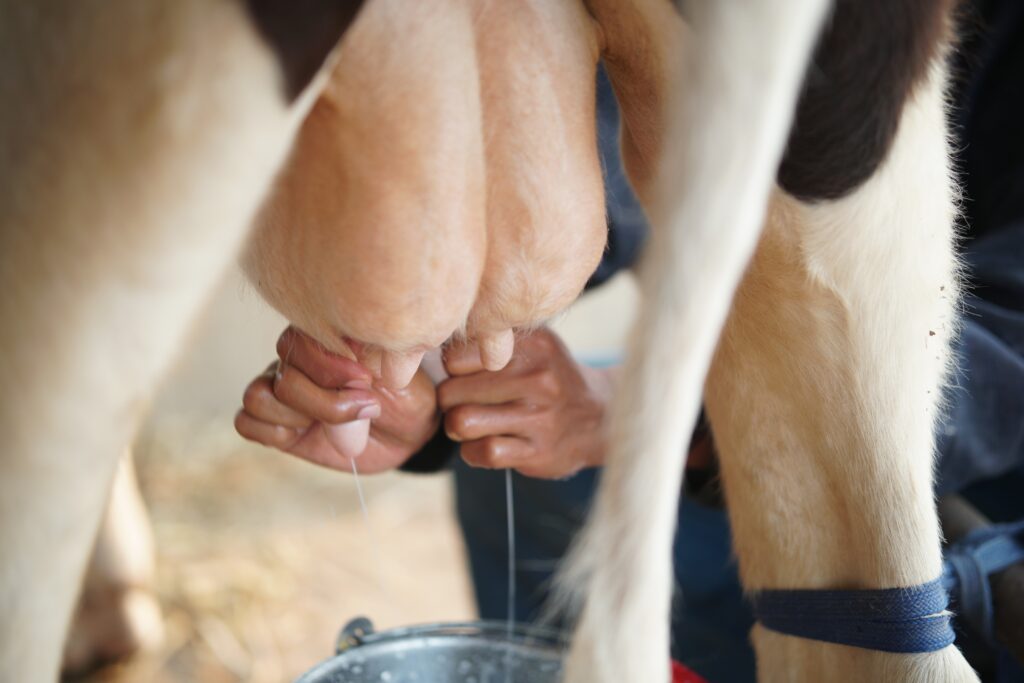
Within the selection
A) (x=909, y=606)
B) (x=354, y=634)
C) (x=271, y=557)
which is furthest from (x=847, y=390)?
(x=271, y=557)

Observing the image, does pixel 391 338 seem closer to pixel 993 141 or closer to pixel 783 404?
pixel 783 404

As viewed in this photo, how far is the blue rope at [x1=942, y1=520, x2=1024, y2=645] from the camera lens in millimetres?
607

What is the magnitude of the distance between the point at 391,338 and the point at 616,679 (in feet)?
0.60

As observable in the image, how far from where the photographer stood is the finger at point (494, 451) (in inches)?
25.9

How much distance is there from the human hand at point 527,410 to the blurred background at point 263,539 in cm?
46

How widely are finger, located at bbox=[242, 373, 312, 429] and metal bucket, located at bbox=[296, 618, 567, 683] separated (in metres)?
0.13

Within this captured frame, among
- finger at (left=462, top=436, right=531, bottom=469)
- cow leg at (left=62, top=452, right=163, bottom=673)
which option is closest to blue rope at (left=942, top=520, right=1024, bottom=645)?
finger at (left=462, top=436, right=531, bottom=469)

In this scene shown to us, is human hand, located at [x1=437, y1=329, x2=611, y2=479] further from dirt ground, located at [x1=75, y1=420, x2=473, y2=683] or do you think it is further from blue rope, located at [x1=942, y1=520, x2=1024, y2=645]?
dirt ground, located at [x1=75, y1=420, x2=473, y2=683]

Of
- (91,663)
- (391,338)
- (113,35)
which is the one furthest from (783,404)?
(91,663)

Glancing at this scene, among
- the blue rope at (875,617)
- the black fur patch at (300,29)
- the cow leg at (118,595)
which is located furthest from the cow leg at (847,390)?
the cow leg at (118,595)

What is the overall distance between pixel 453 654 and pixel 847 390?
30cm

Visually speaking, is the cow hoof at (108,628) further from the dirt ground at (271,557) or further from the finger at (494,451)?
the finger at (494,451)

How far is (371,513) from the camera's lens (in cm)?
147

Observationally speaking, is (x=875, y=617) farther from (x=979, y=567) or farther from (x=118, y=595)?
(x=118, y=595)
